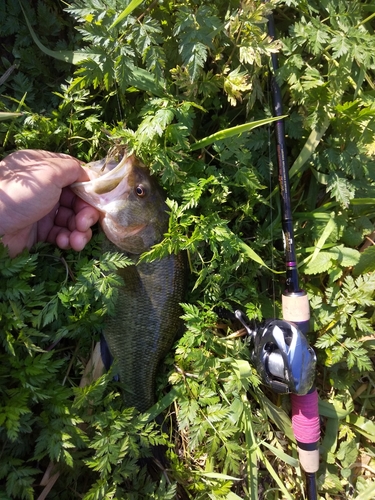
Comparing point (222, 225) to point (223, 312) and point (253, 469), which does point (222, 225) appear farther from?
point (253, 469)

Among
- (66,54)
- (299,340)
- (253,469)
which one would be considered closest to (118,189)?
(66,54)

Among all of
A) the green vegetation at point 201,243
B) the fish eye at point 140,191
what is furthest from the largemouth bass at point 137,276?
the green vegetation at point 201,243

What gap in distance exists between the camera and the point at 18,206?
2.43 metres

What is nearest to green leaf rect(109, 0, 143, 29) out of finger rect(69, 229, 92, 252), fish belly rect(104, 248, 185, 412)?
finger rect(69, 229, 92, 252)

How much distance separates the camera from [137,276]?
2.81m

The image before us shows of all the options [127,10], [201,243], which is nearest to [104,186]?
[201,243]

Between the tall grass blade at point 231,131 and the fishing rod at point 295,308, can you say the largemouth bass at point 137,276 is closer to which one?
the tall grass blade at point 231,131

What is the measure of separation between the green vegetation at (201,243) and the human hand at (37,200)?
0.13 meters

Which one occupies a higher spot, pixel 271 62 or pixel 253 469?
pixel 271 62

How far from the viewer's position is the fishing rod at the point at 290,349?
2.60 m

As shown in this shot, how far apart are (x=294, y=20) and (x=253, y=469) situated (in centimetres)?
315

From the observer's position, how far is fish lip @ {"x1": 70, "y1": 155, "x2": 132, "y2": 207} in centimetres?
262

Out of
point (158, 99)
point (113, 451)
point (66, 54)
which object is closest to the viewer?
point (113, 451)

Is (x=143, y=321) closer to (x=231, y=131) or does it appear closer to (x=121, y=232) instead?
(x=121, y=232)
